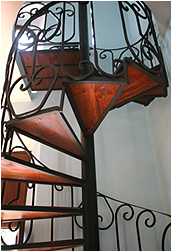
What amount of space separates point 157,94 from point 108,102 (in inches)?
32.3

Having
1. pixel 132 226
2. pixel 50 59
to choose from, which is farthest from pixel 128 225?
pixel 50 59

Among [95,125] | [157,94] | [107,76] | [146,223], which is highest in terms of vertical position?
[157,94]

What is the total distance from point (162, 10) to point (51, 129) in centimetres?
171

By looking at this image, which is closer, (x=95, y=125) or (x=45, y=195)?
(x=95, y=125)

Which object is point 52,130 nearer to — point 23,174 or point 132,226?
point 23,174

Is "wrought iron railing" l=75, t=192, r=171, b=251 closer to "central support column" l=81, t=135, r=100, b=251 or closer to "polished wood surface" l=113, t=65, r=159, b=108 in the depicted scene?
"central support column" l=81, t=135, r=100, b=251

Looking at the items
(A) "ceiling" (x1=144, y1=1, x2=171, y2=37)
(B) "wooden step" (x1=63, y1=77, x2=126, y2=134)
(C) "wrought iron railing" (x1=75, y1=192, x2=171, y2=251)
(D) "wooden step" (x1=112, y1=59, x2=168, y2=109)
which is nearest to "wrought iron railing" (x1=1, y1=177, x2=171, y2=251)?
(C) "wrought iron railing" (x1=75, y1=192, x2=171, y2=251)

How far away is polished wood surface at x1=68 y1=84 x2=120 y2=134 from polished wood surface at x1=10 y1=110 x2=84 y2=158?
265 mm

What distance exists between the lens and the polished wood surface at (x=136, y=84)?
1718 mm

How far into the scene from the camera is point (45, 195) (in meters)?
2.46

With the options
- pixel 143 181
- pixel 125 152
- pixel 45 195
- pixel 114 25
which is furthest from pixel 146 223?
pixel 114 25

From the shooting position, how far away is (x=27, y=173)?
1.55 metres

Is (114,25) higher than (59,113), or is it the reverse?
(114,25)

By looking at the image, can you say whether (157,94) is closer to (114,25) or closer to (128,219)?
(128,219)
